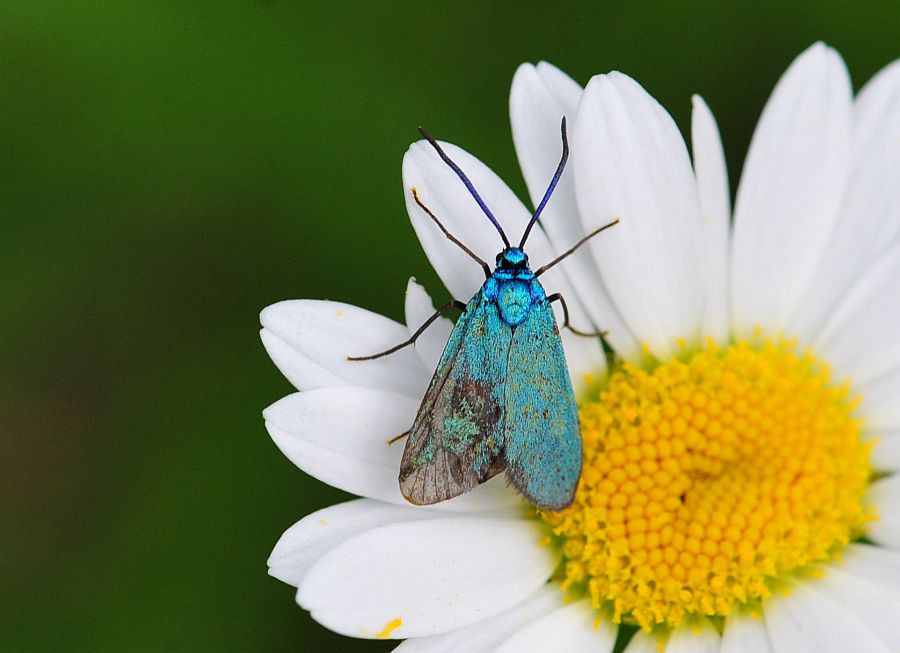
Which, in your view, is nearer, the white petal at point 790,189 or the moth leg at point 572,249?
the moth leg at point 572,249

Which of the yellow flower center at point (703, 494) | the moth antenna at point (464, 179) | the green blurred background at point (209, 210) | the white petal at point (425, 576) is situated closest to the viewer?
the white petal at point (425, 576)

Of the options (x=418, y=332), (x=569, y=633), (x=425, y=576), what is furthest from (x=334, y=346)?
(x=569, y=633)

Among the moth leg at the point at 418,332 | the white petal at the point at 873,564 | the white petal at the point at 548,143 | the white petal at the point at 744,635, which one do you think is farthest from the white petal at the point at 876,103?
the white petal at the point at 744,635

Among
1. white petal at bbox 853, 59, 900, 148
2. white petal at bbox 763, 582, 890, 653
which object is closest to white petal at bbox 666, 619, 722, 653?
white petal at bbox 763, 582, 890, 653

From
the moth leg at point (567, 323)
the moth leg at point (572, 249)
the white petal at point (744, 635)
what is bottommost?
the white petal at point (744, 635)

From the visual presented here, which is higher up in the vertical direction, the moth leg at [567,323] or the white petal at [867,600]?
the moth leg at [567,323]

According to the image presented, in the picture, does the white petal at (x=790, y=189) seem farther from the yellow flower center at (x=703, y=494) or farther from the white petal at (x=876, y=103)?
the yellow flower center at (x=703, y=494)

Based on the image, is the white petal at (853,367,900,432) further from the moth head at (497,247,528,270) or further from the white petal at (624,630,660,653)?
the moth head at (497,247,528,270)
